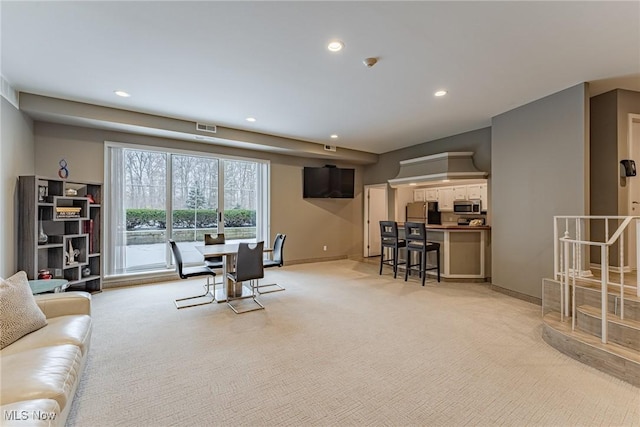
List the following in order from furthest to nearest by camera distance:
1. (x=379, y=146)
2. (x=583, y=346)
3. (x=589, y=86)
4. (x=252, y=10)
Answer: (x=379, y=146), (x=589, y=86), (x=583, y=346), (x=252, y=10)

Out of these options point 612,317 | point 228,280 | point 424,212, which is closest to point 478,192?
point 424,212

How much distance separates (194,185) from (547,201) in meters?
5.88

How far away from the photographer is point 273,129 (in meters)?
5.50

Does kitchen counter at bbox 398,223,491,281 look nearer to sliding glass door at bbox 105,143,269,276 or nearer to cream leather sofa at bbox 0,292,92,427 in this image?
sliding glass door at bbox 105,143,269,276

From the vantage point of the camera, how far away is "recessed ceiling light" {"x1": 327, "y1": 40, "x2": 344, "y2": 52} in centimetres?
262

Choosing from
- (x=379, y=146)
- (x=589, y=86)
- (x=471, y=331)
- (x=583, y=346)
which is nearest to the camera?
(x=583, y=346)

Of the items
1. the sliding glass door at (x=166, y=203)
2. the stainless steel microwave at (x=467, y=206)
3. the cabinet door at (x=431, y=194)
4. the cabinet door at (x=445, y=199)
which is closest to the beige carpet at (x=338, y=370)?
the sliding glass door at (x=166, y=203)

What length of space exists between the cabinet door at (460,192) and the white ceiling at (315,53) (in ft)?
8.53

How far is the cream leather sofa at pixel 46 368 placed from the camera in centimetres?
128

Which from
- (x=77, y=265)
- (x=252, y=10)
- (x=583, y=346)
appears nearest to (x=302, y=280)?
(x=77, y=265)

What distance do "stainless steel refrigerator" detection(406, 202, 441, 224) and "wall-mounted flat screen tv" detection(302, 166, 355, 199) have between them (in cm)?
166

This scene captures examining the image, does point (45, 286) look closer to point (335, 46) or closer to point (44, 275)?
point (44, 275)

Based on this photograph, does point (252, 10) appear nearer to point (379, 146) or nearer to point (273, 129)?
point (273, 129)

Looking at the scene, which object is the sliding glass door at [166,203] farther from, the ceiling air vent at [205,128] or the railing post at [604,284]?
the railing post at [604,284]
